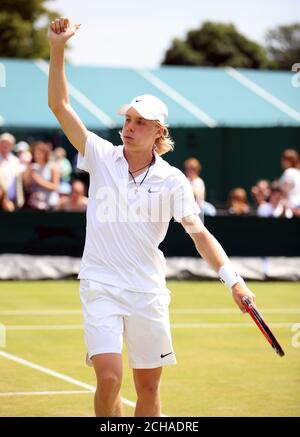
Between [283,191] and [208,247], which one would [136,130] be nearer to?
[208,247]

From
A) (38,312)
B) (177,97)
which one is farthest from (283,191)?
(177,97)

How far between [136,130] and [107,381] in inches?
60.9

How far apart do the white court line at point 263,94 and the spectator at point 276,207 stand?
8.10 meters

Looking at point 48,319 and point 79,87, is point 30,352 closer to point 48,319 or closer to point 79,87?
point 48,319

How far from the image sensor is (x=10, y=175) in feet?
57.0

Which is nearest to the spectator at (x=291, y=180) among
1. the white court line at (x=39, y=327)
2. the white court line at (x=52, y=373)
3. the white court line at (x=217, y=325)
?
the white court line at (x=217, y=325)

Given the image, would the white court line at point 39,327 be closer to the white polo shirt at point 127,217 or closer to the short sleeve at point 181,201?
the white polo shirt at point 127,217

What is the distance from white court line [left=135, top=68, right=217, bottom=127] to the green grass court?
33.4 feet

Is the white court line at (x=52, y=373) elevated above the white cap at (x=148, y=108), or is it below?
below

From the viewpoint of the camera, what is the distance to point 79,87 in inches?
993

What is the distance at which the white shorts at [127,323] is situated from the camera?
6.09 metres

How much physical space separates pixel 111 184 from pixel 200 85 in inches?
824

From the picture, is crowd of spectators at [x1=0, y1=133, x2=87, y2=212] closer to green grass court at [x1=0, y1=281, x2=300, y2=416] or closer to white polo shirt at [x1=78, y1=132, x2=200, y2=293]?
green grass court at [x1=0, y1=281, x2=300, y2=416]
